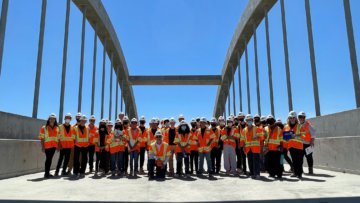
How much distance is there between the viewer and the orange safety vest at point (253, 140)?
778cm

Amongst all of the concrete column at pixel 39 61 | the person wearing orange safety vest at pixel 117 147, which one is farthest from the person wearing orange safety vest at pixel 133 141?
the concrete column at pixel 39 61

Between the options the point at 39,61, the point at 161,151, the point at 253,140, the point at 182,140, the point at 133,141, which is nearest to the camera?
the point at 253,140

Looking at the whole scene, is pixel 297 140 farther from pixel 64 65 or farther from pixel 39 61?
pixel 64 65

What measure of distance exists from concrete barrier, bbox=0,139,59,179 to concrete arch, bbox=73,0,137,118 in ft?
37.2

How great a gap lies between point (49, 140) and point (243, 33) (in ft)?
59.4

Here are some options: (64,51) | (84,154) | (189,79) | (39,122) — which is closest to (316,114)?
(84,154)

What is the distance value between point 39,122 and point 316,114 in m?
9.82

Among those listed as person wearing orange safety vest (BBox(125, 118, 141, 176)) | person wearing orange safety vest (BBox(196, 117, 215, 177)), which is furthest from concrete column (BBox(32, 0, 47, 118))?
person wearing orange safety vest (BBox(196, 117, 215, 177))

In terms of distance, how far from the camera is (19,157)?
823 centimetres

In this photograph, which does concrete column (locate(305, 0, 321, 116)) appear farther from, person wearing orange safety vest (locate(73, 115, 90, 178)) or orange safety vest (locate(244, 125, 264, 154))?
person wearing orange safety vest (locate(73, 115, 90, 178))

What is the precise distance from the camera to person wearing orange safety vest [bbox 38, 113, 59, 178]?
800 cm

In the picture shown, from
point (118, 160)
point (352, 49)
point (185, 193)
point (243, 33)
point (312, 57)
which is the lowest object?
point (185, 193)

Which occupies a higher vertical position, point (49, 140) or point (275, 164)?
point (49, 140)

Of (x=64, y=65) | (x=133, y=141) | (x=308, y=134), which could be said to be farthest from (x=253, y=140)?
(x=64, y=65)
